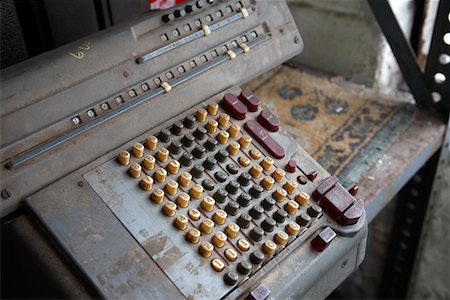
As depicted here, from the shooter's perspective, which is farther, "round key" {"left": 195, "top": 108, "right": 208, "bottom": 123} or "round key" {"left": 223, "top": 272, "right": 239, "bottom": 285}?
"round key" {"left": 195, "top": 108, "right": 208, "bottom": 123}

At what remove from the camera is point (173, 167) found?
2.48 feet

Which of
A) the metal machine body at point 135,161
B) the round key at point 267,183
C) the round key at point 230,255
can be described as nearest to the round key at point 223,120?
the metal machine body at point 135,161

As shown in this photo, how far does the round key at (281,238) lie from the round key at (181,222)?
12cm

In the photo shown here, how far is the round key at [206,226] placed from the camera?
2.34 feet

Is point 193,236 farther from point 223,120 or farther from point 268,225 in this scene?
point 223,120

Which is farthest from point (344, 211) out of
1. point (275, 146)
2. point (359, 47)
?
point (359, 47)

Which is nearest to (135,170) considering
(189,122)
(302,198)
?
(189,122)

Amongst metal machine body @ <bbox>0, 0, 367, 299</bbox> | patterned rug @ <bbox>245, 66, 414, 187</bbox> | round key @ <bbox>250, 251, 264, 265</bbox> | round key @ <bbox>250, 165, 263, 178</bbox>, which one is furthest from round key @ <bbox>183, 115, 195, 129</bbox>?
patterned rug @ <bbox>245, 66, 414, 187</bbox>

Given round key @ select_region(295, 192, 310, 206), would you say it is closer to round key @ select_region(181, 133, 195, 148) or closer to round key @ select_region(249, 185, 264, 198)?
round key @ select_region(249, 185, 264, 198)

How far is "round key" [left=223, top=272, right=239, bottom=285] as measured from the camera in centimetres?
68

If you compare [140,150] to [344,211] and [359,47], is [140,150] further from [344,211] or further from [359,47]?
[359,47]

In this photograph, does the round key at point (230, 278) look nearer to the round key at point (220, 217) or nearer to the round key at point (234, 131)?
the round key at point (220, 217)

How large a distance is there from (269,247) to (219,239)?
68mm

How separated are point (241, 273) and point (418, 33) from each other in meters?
0.96
